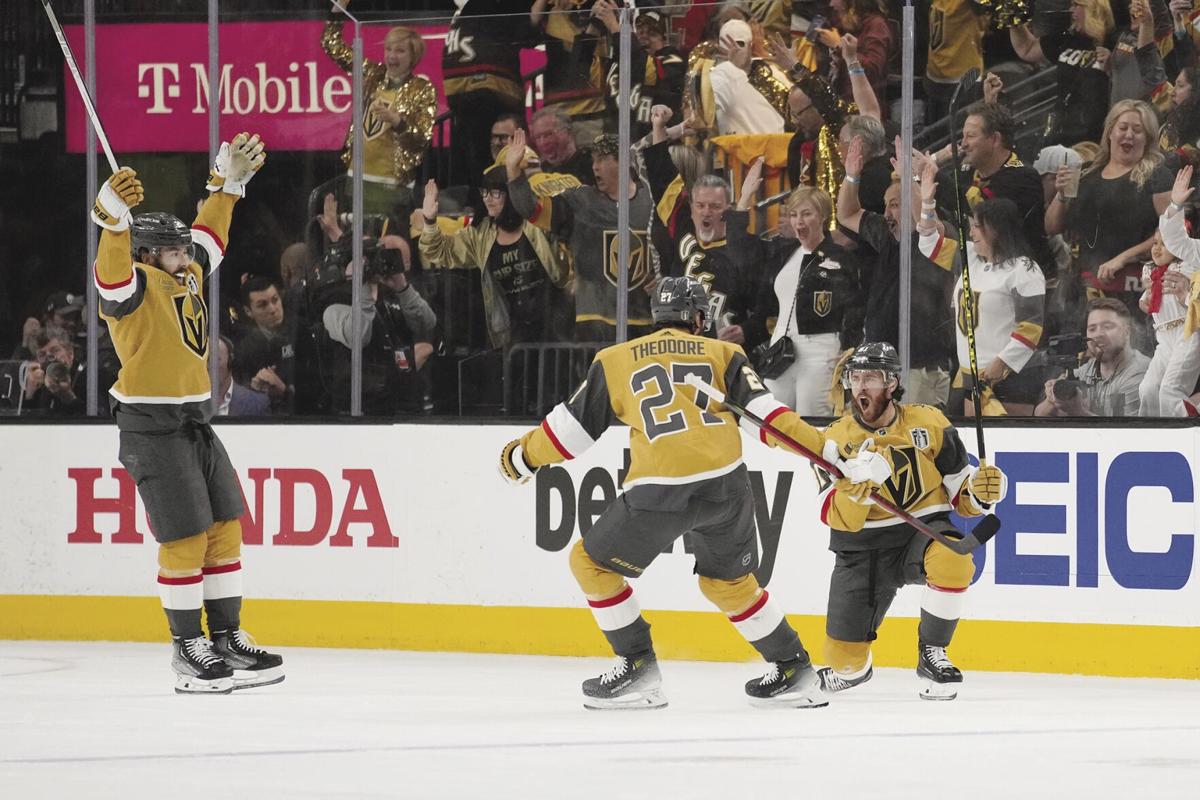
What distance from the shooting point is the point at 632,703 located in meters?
4.82

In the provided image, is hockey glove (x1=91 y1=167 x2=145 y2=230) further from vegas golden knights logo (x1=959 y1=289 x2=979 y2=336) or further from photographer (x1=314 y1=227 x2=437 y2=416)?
vegas golden knights logo (x1=959 y1=289 x2=979 y2=336)

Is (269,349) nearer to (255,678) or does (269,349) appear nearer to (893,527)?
(255,678)

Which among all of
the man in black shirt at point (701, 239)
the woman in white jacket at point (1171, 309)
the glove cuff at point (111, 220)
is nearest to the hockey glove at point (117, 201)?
the glove cuff at point (111, 220)

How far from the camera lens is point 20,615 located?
22.2 feet

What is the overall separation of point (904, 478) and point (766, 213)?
6.62 feet

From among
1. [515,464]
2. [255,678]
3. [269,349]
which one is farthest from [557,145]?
[255,678]

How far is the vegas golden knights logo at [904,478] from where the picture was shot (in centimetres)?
515

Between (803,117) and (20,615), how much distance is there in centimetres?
354

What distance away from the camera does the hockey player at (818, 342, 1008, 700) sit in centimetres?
513

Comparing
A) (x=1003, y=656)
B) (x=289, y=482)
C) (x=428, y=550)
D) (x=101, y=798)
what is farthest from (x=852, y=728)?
(x=289, y=482)

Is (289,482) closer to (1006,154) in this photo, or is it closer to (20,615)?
(20,615)

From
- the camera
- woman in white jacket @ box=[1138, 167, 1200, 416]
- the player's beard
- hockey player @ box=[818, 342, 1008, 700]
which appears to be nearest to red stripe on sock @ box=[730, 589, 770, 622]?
hockey player @ box=[818, 342, 1008, 700]

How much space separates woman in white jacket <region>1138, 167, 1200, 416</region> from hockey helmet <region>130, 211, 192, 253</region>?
11.0 feet

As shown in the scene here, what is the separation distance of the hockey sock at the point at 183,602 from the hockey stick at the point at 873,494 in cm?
161
